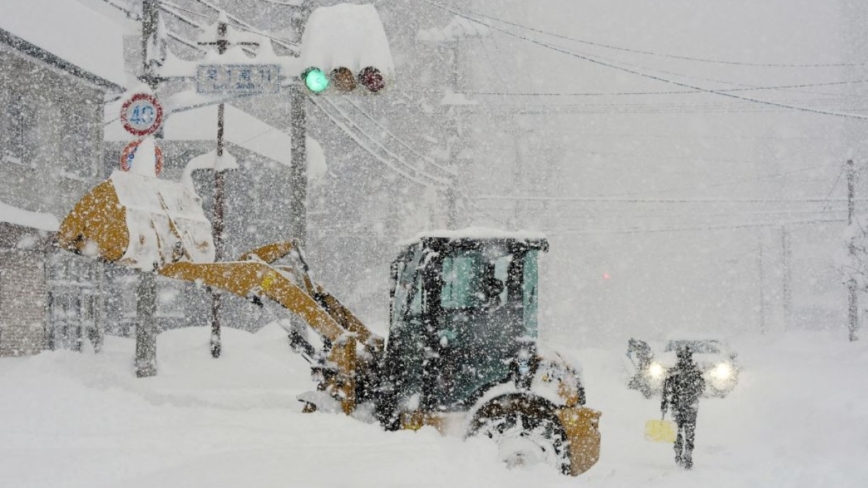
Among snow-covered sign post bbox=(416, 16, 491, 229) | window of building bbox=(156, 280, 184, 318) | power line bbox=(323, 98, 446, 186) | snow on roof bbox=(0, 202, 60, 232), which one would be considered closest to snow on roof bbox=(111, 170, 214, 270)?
snow on roof bbox=(0, 202, 60, 232)

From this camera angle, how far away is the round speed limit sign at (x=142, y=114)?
13055mm

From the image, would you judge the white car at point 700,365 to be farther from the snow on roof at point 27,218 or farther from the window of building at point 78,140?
the window of building at point 78,140

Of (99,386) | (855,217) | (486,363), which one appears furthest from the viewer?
(855,217)

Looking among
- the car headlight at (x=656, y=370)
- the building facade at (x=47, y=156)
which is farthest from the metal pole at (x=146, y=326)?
the car headlight at (x=656, y=370)

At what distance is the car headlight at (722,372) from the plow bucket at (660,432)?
30.3ft

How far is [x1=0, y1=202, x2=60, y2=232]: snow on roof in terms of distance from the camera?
15565 mm

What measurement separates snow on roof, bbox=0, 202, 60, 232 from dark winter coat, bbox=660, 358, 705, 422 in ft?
40.6

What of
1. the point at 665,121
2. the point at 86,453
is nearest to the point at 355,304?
the point at 86,453

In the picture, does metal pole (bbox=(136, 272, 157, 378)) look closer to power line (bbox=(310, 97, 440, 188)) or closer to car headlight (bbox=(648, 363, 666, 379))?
power line (bbox=(310, 97, 440, 188))

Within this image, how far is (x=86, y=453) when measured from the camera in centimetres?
717

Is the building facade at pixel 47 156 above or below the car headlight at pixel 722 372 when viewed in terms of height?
above

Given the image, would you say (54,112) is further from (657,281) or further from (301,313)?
(657,281)

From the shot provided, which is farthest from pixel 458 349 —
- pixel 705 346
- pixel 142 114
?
pixel 705 346

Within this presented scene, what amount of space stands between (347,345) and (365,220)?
3039cm
